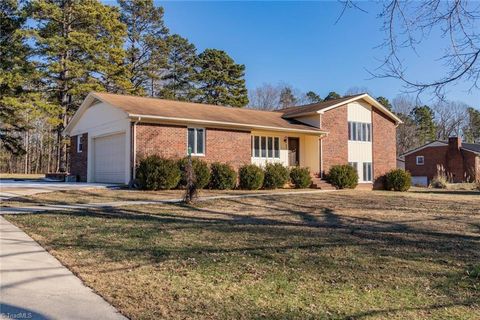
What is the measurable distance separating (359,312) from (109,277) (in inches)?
113

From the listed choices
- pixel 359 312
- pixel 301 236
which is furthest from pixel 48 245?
pixel 359 312

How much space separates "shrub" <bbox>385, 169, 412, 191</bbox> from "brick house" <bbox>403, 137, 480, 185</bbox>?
13.3 m

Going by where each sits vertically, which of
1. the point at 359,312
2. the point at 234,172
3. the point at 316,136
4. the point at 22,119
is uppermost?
the point at 22,119

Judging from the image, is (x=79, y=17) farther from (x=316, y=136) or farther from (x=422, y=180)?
(x=422, y=180)

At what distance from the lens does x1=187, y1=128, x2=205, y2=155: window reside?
19.5 meters

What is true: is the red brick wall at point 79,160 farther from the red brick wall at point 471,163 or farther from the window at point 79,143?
the red brick wall at point 471,163

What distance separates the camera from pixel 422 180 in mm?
43219

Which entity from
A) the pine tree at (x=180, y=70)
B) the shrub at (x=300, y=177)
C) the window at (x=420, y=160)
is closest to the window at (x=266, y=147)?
the shrub at (x=300, y=177)

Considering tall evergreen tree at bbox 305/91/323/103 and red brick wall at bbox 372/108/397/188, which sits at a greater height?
tall evergreen tree at bbox 305/91/323/103

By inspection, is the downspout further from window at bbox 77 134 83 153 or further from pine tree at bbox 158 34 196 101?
pine tree at bbox 158 34 196 101

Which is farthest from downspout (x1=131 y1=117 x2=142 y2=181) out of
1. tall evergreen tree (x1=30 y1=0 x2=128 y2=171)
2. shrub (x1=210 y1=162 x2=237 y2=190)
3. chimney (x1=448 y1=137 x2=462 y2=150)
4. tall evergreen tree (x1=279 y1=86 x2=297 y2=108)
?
tall evergreen tree (x1=279 y1=86 x2=297 y2=108)

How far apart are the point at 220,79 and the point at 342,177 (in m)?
24.4

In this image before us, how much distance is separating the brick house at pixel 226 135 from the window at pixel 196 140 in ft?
0.15

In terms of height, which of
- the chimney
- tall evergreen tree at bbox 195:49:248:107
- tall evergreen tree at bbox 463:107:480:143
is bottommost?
the chimney
